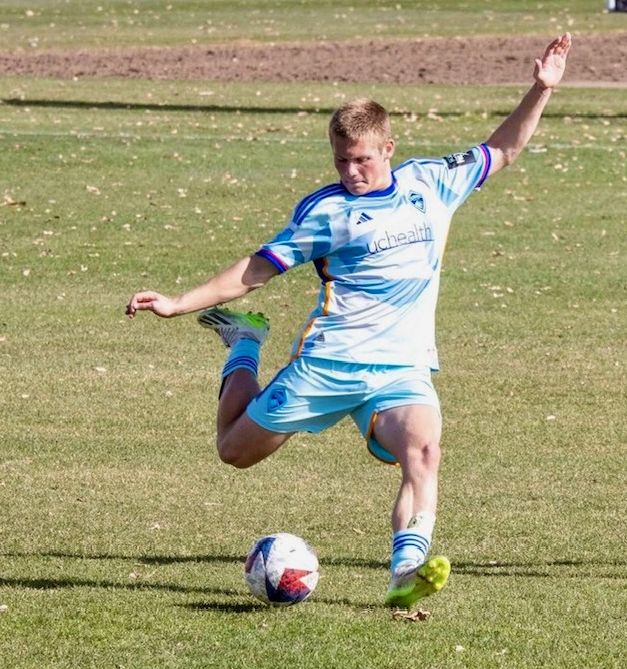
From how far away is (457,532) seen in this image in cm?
769

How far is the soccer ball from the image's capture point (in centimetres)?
629

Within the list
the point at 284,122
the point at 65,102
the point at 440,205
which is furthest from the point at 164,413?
the point at 65,102

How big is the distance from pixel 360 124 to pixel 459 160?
0.75 metres

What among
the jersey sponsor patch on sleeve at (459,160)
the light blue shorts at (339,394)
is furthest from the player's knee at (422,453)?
the jersey sponsor patch on sleeve at (459,160)

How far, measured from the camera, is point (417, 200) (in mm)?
6625

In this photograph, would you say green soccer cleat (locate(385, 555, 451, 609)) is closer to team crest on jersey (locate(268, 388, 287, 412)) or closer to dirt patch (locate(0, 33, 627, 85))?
team crest on jersey (locate(268, 388, 287, 412))

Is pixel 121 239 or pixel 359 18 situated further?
pixel 359 18

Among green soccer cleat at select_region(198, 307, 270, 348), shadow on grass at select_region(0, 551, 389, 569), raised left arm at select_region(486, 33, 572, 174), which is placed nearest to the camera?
raised left arm at select_region(486, 33, 572, 174)

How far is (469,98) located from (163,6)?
722 inches

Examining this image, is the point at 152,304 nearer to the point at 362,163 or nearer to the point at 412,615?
the point at 362,163

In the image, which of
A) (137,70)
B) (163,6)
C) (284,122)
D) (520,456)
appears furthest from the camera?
(163,6)

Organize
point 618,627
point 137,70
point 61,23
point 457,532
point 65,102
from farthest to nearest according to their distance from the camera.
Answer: point 61,23 → point 137,70 → point 65,102 → point 457,532 → point 618,627

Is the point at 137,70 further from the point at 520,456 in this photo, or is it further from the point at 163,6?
the point at 520,456

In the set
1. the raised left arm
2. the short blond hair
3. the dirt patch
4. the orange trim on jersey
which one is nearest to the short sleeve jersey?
the orange trim on jersey
